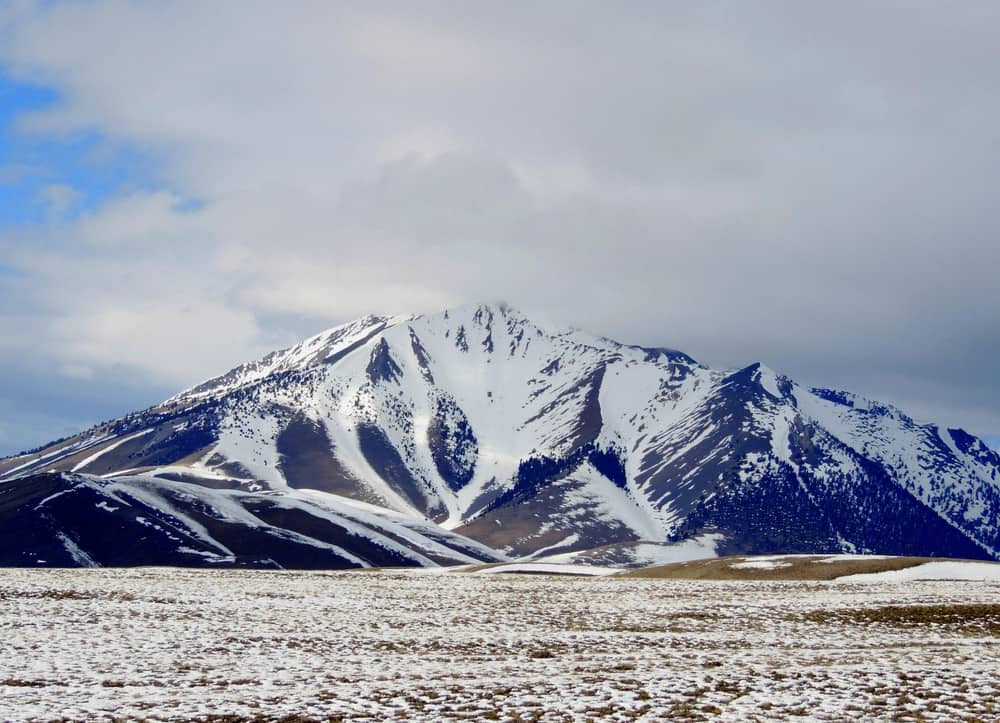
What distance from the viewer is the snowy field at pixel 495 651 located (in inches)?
1014

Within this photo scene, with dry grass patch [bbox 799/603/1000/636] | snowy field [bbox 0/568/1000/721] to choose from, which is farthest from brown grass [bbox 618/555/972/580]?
dry grass patch [bbox 799/603/1000/636]

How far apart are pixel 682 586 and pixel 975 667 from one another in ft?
130

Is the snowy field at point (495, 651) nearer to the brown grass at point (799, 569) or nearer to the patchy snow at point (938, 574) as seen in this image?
the patchy snow at point (938, 574)

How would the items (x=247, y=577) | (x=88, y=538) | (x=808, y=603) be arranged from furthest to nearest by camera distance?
(x=88, y=538) < (x=247, y=577) < (x=808, y=603)

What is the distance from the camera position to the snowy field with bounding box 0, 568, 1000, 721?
2577cm

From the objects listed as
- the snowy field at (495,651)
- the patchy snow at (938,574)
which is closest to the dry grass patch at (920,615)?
the snowy field at (495,651)

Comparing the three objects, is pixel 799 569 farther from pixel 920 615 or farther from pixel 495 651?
pixel 495 651

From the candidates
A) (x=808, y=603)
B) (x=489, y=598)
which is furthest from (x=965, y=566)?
(x=489, y=598)

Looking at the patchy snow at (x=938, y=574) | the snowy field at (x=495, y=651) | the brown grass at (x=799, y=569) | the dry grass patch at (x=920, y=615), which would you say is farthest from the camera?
the brown grass at (x=799, y=569)

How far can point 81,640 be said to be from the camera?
38562 millimetres

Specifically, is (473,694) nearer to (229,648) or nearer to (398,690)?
(398,690)

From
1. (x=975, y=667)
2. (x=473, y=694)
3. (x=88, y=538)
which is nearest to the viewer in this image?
(x=473, y=694)

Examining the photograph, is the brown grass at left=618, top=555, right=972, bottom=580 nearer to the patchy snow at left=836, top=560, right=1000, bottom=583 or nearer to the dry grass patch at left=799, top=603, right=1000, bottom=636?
the patchy snow at left=836, top=560, right=1000, bottom=583

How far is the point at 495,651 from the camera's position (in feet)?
125
